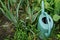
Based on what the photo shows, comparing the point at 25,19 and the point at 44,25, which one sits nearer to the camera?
the point at 44,25

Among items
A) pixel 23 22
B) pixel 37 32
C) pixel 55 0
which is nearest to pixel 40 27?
pixel 37 32

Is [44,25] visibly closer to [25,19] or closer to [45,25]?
[45,25]

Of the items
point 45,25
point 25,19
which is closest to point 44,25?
point 45,25

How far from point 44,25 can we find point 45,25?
11 millimetres

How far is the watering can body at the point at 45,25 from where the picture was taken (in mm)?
2037

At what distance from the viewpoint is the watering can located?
2.04 metres

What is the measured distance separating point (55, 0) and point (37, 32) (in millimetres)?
410

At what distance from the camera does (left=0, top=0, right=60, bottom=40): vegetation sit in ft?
6.79

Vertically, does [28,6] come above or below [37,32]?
above

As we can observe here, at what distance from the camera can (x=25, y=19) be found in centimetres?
225

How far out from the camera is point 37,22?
220 centimetres

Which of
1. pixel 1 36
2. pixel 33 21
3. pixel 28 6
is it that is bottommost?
pixel 1 36

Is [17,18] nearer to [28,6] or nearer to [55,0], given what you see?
[28,6]

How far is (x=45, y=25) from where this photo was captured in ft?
6.75
